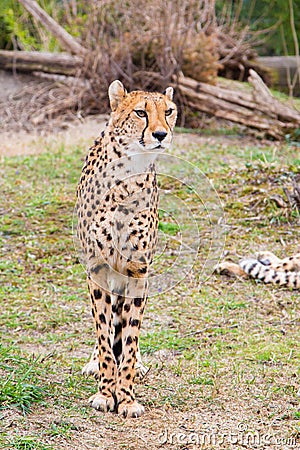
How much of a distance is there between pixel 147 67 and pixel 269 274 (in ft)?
15.8

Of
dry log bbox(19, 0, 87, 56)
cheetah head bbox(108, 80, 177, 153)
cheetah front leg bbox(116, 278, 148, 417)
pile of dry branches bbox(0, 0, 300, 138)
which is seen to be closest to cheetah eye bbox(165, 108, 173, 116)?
cheetah head bbox(108, 80, 177, 153)

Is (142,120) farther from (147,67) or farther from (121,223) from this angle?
(147,67)

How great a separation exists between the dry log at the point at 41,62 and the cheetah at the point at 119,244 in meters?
6.95

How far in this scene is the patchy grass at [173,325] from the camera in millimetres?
3264

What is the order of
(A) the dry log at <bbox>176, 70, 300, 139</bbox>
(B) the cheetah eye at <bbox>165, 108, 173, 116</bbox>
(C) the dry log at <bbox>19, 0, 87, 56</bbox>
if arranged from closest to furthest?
(B) the cheetah eye at <bbox>165, 108, 173, 116</bbox> < (A) the dry log at <bbox>176, 70, 300, 139</bbox> < (C) the dry log at <bbox>19, 0, 87, 56</bbox>

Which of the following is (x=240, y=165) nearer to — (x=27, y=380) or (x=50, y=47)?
(x=27, y=380)

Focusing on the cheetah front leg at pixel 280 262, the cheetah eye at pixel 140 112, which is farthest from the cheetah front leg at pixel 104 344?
the cheetah front leg at pixel 280 262

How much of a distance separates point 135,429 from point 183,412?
0.28m

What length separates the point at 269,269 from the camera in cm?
554
